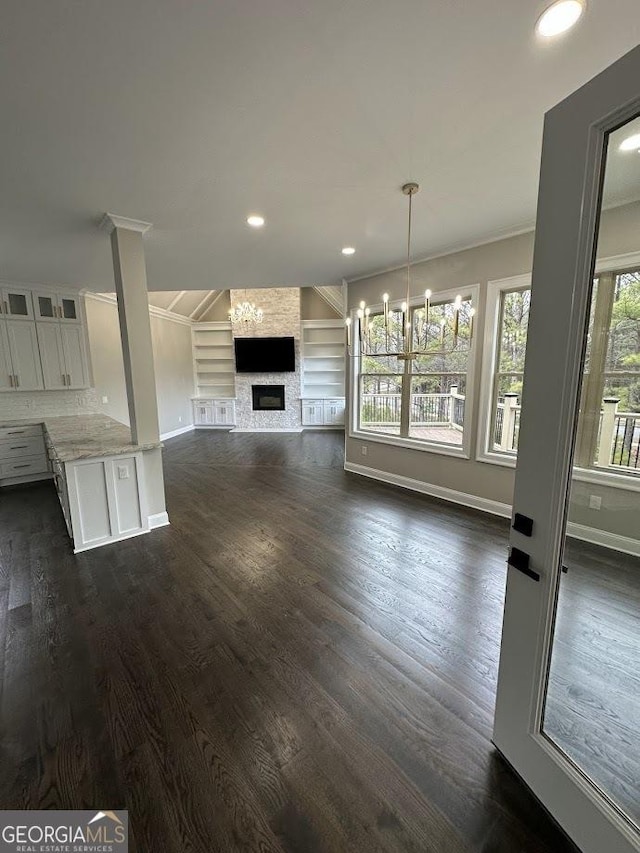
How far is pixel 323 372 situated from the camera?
946 cm

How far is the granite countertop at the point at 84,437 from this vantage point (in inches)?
117

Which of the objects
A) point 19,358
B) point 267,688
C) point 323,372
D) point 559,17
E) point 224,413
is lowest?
point 267,688

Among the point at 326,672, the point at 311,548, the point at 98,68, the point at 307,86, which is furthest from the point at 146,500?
the point at 307,86

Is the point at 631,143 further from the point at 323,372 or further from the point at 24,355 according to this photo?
the point at 323,372

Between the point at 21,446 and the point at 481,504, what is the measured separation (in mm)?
6117

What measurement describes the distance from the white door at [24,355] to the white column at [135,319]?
111 inches

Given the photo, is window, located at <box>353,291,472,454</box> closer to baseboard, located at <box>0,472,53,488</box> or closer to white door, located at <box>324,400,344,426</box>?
white door, located at <box>324,400,344,426</box>

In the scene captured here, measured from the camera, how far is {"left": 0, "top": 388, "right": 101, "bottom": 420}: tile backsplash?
4.89m

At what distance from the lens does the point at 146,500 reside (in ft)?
11.0

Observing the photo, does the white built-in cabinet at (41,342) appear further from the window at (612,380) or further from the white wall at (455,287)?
the window at (612,380)

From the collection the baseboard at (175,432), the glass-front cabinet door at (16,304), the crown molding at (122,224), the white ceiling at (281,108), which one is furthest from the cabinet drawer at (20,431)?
the crown molding at (122,224)

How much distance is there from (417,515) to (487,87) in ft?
11.0

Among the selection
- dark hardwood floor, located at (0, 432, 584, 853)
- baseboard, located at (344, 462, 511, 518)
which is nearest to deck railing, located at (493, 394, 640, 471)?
dark hardwood floor, located at (0, 432, 584, 853)

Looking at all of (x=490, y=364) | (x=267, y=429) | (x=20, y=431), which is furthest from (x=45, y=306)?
(x=490, y=364)
